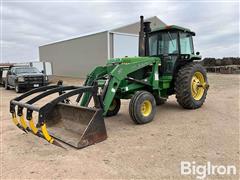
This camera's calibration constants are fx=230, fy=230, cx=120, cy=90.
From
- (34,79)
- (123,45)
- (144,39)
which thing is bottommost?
(34,79)

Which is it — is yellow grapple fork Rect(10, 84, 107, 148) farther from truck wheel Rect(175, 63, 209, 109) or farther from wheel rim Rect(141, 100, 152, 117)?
truck wheel Rect(175, 63, 209, 109)

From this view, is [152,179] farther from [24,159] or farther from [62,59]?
[62,59]

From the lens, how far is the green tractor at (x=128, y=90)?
14.0 ft

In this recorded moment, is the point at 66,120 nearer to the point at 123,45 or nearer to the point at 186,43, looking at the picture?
the point at 186,43

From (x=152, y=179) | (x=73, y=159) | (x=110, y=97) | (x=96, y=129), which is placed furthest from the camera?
(x=110, y=97)

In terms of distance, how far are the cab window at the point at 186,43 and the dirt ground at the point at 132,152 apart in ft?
7.12

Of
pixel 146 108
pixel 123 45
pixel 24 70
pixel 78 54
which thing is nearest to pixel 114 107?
pixel 146 108

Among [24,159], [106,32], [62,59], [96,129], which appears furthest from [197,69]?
[62,59]

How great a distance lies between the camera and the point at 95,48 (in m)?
19.6

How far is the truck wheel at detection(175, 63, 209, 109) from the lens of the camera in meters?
6.15

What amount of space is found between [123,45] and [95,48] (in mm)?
2428

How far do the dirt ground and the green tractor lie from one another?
0.31 m

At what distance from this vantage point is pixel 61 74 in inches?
1029

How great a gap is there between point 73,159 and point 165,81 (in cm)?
360
